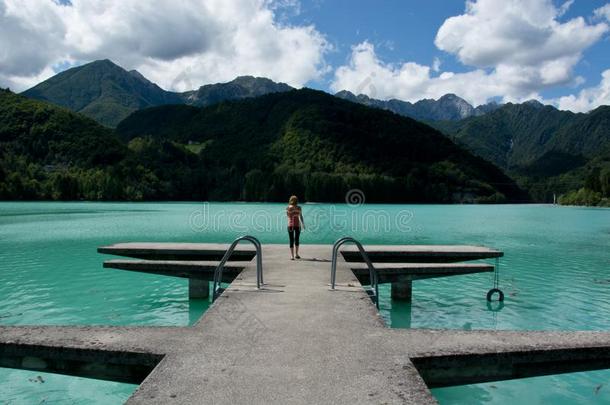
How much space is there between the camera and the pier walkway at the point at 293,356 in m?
4.42

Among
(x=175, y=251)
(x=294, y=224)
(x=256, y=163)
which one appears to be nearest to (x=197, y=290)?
(x=175, y=251)

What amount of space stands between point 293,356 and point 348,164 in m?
166

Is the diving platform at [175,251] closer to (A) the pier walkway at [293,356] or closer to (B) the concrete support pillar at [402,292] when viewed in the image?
(B) the concrete support pillar at [402,292]

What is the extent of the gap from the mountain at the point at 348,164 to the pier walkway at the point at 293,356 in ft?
450

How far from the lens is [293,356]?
530 cm

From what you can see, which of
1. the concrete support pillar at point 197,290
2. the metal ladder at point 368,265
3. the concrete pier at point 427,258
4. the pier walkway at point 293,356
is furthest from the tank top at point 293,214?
the pier walkway at point 293,356

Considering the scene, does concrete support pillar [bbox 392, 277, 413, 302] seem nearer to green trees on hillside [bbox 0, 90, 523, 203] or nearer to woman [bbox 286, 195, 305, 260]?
woman [bbox 286, 195, 305, 260]

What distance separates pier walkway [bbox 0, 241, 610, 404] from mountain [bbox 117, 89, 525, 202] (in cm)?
13724

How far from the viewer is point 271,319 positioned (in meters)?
6.88

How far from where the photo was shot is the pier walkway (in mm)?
4418

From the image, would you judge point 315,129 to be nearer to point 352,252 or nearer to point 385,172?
point 385,172

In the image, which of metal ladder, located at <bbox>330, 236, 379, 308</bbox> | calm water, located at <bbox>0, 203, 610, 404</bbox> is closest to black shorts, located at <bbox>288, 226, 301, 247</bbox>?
calm water, located at <bbox>0, 203, 610, 404</bbox>

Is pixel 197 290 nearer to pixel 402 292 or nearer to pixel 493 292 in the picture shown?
pixel 402 292

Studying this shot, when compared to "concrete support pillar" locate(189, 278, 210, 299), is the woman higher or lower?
higher
